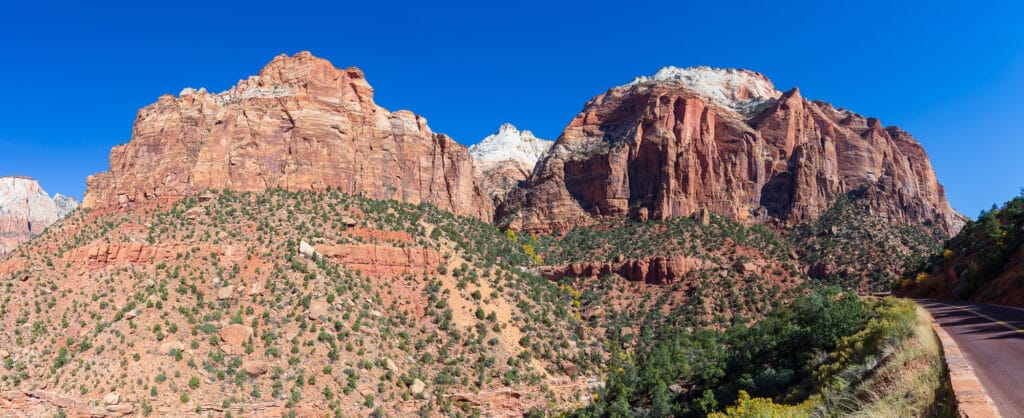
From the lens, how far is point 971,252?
47.5 meters

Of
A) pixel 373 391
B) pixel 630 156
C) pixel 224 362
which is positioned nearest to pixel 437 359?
pixel 373 391

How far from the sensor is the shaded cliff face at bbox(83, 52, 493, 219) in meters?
65.9

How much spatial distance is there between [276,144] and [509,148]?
95171 mm

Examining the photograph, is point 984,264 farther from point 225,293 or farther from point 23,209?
point 23,209

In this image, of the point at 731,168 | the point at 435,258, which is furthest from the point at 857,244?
the point at 435,258

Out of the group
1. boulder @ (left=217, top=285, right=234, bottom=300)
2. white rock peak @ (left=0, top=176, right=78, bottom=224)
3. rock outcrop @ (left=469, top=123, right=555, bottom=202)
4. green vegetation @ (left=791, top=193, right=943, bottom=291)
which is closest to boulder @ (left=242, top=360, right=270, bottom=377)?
boulder @ (left=217, top=285, right=234, bottom=300)

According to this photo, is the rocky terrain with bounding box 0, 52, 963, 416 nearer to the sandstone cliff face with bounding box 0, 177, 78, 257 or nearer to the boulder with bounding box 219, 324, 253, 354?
the boulder with bounding box 219, 324, 253, 354

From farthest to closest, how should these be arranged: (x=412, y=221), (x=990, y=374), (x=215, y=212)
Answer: (x=412, y=221) < (x=215, y=212) < (x=990, y=374)

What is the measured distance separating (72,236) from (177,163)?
1216cm

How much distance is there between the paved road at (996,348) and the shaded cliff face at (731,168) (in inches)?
Result: 2799

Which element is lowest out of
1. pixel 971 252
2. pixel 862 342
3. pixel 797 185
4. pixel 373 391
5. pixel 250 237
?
pixel 373 391

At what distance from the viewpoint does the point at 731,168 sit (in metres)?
97.1

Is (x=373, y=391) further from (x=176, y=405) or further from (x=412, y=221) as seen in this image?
(x=412, y=221)

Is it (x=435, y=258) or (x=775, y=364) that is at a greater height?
(x=435, y=258)
